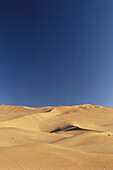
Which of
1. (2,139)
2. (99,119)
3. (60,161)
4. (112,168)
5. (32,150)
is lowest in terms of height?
(112,168)

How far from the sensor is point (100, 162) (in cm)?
268

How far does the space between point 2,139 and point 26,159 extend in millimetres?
2400

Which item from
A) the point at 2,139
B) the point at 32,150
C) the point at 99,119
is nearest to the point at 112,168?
the point at 32,150

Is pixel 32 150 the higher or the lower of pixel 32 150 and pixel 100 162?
the higher

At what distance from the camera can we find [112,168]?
94.1 inches

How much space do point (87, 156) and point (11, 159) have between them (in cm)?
151

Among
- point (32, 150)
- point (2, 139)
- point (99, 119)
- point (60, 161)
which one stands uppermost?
point (99, 119)

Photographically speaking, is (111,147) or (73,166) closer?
(73,166)

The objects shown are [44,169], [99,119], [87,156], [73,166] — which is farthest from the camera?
[99,119]

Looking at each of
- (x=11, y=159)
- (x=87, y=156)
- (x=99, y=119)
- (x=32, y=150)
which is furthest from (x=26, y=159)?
(x=99, y=119)

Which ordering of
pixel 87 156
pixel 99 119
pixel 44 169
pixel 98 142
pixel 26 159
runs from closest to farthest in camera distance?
pixel 44 169 → pixel 26 159 → pixel 87 156 → pixel 98 142 → pixel 99 119

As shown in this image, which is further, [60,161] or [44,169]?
→ [60,161]

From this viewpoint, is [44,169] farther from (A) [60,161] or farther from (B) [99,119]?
(B) [99,119]

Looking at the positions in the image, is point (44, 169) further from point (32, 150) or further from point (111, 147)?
point (111, 147)
